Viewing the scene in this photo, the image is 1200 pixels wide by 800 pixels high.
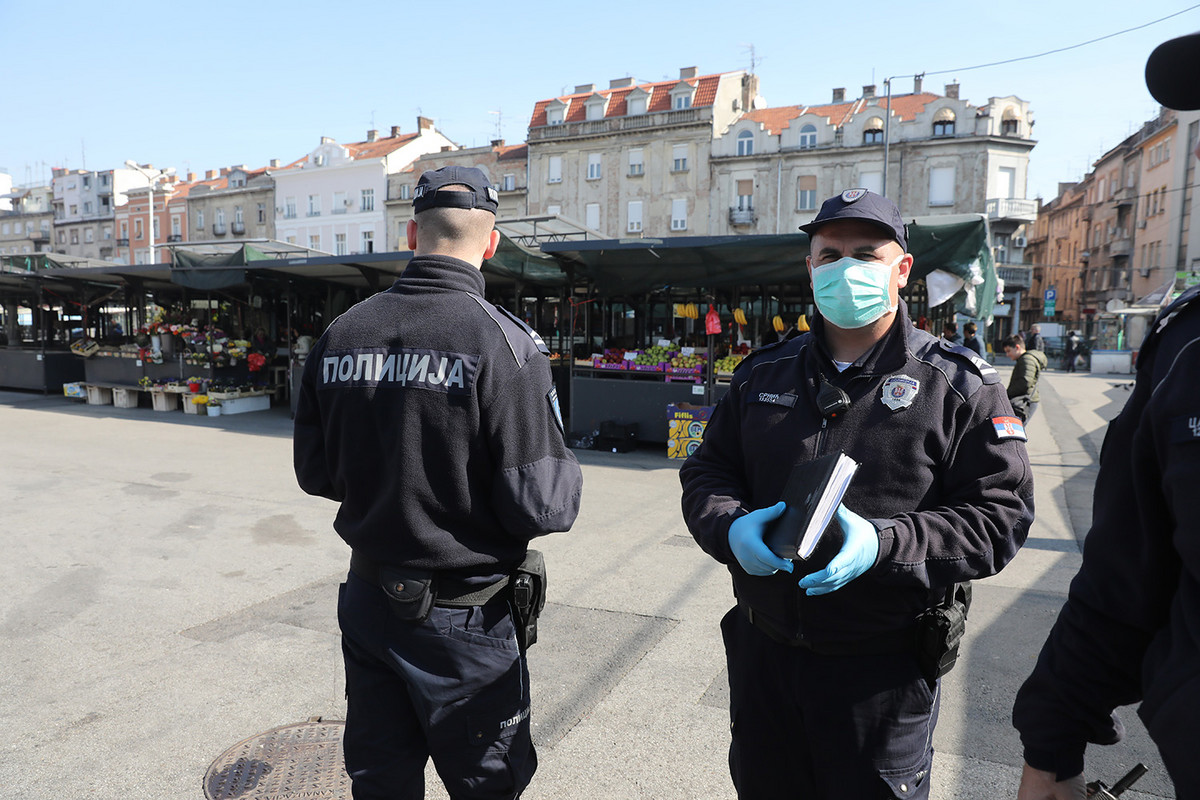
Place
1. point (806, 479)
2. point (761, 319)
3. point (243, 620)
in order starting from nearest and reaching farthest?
1. point (806, 479)
2. point (243, 620)
3. point (761, 319)

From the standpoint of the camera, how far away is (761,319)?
16.7 m

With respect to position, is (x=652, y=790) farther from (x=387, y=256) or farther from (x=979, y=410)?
(x=387, y=256)

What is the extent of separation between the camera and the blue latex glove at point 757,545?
1686 mm

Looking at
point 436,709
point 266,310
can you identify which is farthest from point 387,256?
point 436,709

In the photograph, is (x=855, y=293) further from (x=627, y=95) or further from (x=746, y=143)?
(x=627, y=95)

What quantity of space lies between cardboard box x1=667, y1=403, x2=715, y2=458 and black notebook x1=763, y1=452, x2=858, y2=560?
844 centimetres

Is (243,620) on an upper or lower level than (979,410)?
lower

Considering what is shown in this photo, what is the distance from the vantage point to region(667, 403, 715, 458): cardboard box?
10.1m

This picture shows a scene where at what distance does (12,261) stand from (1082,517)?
21.0 metres

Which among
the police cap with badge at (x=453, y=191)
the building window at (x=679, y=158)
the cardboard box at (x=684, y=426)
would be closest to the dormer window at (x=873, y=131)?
the building window at (x=679, y=158)

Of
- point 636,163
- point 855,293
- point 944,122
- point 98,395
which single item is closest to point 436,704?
point 855,293

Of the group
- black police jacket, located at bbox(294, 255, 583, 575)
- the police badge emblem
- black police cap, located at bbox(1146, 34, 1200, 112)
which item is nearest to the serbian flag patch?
the police badge emblem

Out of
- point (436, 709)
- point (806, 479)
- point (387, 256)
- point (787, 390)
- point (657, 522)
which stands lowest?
point (657, 522)

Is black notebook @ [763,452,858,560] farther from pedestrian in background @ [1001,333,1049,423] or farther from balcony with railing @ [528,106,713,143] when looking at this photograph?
balcony with railing @ [528,106,713,143]
